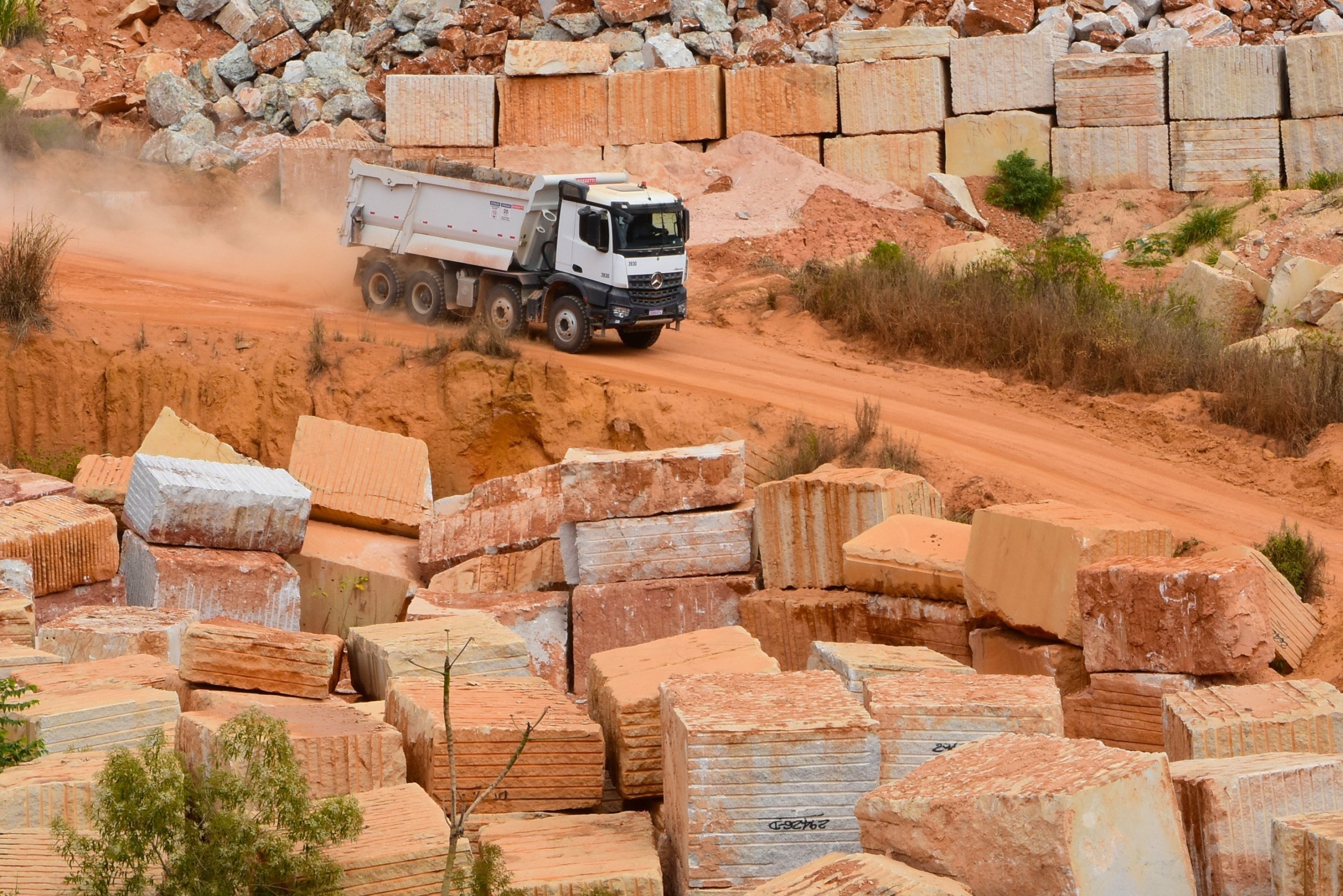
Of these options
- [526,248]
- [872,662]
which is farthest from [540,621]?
[526,248]

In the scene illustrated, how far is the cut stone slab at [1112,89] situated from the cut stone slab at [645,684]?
21410 mm

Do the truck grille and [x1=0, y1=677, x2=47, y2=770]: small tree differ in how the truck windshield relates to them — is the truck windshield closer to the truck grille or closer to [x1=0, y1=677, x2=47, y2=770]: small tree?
the truck grille

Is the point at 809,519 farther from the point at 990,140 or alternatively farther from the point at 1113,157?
the point at 1113,157

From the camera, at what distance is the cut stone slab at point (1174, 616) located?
811 centimetres

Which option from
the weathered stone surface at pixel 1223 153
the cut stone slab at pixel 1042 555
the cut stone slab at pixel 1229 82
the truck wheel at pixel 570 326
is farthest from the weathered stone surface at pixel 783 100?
the cut stone slab at pixel 1042 555

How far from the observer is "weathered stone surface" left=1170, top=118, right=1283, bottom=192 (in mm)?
26031

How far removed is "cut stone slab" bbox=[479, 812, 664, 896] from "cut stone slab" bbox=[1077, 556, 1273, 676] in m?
3.44

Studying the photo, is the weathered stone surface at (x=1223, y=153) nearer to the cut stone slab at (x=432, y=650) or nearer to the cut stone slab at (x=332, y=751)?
the cut stone slab at (x=432, y=650)

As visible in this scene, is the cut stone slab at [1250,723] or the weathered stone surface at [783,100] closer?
the cut stone slab at [1250,723]

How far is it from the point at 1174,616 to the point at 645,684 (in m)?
3.23

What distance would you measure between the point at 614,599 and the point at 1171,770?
5486mm

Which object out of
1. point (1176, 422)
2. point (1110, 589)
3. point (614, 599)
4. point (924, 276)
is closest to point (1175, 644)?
point (1110, 589)

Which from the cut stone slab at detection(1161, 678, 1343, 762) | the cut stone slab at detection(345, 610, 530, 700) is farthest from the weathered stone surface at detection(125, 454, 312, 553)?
the cut stone slab at detection(1161, 678, 1343, 762)

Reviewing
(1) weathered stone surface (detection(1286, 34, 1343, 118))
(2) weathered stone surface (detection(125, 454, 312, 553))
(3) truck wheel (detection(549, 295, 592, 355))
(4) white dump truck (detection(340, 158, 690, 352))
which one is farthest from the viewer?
(1) weathered stone surface (detection(1286, 34, 1343, 118))
